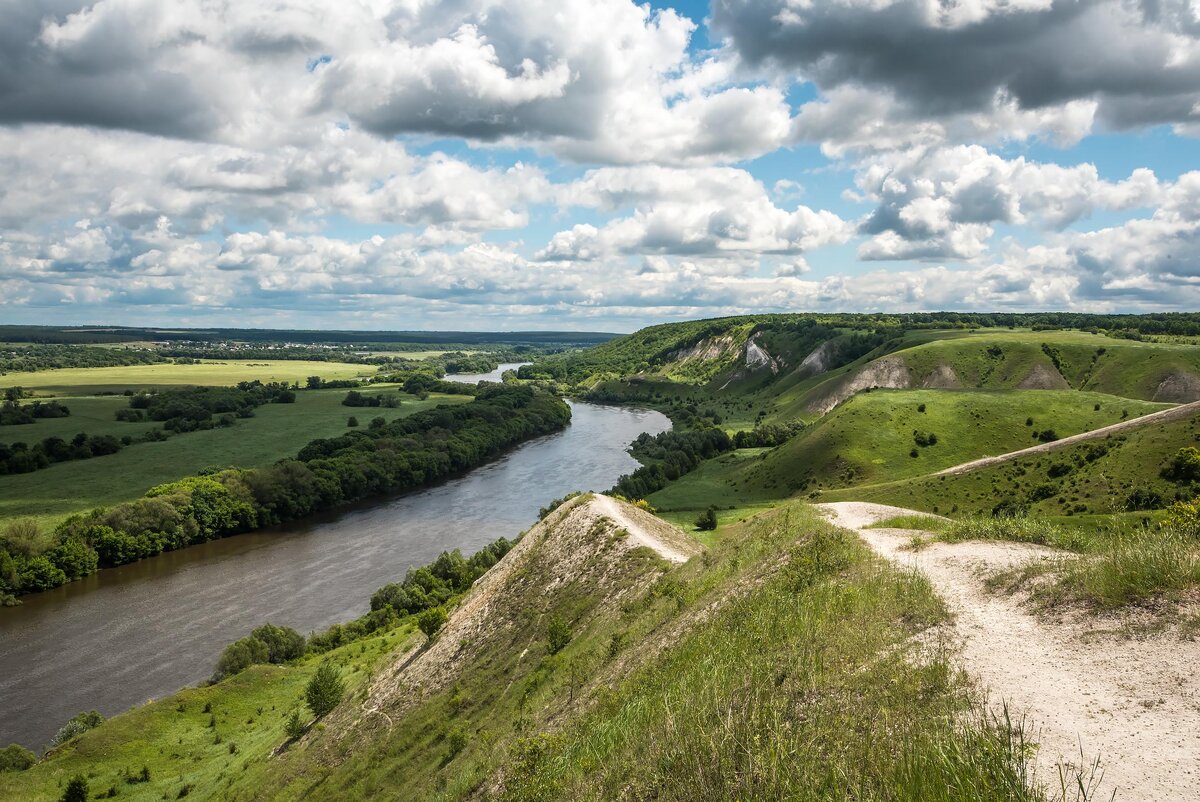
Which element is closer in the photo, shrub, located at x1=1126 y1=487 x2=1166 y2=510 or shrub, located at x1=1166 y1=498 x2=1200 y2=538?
shrub, located at x1=1166 y1=498 x2=1200 y2=538

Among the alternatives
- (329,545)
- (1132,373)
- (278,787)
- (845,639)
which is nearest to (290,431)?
(329,545)

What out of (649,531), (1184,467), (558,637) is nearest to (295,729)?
(558,637)

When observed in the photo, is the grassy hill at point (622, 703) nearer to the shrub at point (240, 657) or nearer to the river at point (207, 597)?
the shrub at point (240, 657)

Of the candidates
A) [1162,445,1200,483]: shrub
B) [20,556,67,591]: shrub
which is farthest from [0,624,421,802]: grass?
[1162,445,1200,483]: shrub

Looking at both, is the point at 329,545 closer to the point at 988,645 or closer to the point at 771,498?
the point at 771,498

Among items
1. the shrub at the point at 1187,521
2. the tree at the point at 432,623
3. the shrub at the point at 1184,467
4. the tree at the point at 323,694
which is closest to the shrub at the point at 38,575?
the tree at the point at 323,694

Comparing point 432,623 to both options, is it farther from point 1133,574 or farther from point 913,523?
point 1133,574

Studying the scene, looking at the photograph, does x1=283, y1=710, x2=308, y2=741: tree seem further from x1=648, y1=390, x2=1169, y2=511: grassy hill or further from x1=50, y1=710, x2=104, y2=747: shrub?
x1=648, y1=390, x2=1169, y2=511: grassy hill
